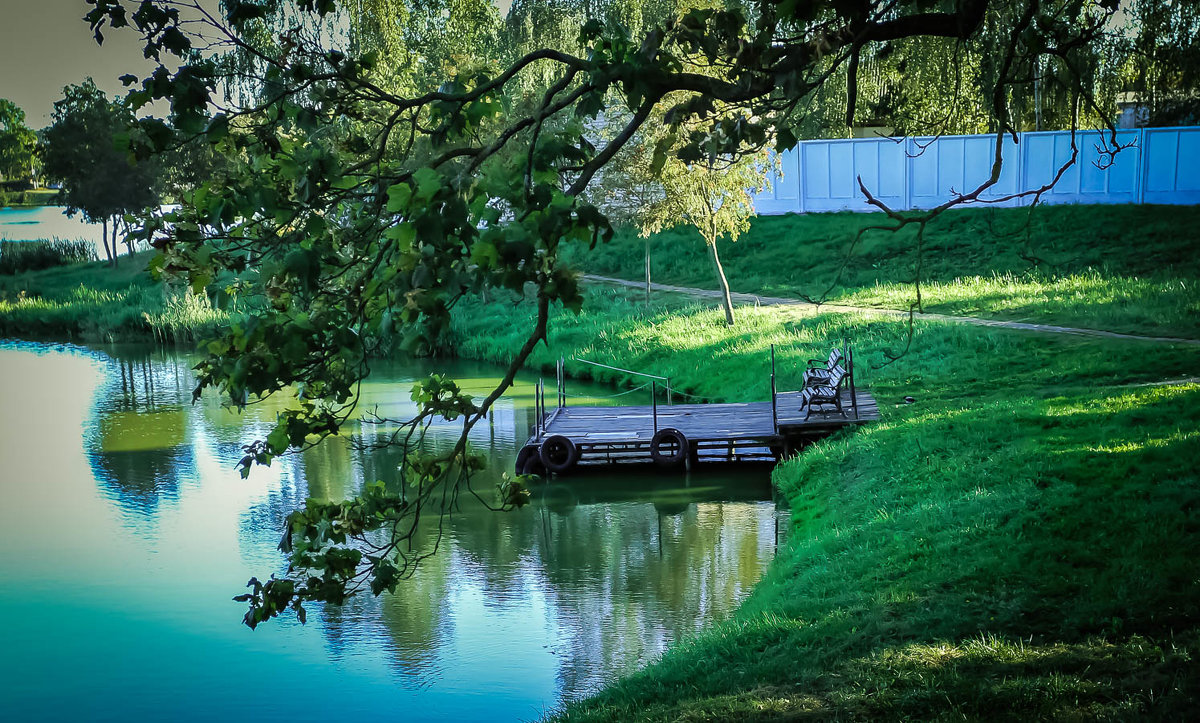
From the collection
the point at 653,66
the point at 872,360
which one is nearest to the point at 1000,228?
the point at 872,360

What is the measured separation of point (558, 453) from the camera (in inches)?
607

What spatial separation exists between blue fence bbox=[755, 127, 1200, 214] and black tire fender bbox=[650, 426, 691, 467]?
509 inches

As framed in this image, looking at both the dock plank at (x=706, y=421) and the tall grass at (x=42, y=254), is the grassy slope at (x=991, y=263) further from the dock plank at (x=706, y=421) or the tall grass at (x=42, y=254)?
the tall grass at (x=42, y=254)

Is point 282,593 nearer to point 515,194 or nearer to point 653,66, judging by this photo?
point 515,194

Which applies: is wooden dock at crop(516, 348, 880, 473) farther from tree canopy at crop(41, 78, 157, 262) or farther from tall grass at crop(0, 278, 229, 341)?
tree canopy at crop(41, 78, 157, 262)

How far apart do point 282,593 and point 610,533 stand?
908cm

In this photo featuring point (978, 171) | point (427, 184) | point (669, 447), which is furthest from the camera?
point (978, 171)

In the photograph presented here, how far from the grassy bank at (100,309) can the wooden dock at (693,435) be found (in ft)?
55.1

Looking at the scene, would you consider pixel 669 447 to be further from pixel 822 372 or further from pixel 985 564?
pixel 985 564

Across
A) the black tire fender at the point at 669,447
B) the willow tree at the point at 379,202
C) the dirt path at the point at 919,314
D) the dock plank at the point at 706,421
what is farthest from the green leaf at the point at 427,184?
the black tire fender at the point at 669,447

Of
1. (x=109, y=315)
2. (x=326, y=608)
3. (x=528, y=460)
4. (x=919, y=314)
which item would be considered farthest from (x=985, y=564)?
(x=109, y=315)

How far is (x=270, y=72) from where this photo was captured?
15.1 feet

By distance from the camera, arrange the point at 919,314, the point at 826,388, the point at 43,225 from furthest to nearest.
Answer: the point at 43,225 < the point at 919,314 < the point at 826,388

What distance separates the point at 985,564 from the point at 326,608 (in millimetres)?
6193
